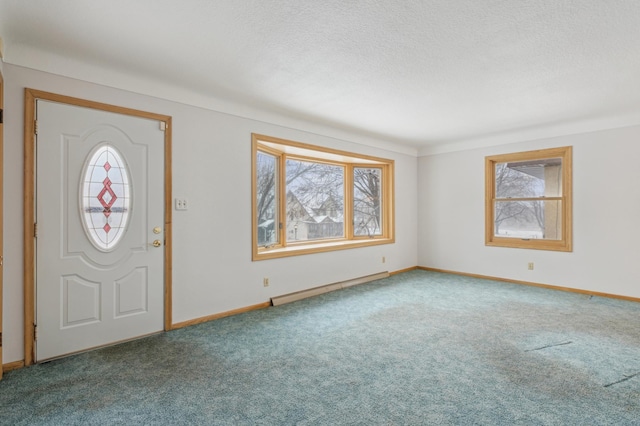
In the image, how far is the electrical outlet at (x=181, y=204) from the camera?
316 centimetres

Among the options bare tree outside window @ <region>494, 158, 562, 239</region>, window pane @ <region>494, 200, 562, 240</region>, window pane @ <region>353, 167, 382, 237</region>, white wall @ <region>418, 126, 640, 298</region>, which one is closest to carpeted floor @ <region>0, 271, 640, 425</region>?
white wall @ <region>418, 126, 640, 298</region>

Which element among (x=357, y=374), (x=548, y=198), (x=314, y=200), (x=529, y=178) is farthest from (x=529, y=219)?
(x=357, y=374)

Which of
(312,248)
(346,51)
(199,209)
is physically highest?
(346,51)

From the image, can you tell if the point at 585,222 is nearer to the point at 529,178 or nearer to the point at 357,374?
the point at 529,178

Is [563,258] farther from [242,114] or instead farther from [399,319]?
[242,114]

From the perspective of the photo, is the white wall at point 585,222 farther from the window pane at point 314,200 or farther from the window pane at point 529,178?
the window pane at point 314,200

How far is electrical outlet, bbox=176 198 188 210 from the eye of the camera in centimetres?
316

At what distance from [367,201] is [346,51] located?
140 inches

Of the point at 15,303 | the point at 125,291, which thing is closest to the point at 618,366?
the point at 125,291

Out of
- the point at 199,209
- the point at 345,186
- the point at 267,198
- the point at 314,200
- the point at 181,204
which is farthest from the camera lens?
the point at 345,186

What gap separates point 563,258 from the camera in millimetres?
4586

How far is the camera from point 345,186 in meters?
5.55

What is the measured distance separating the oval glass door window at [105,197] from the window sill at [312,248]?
57.7 inches

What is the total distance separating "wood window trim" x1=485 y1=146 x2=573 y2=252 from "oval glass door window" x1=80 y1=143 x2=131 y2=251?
5.15 metres
